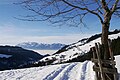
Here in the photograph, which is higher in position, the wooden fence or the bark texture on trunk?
the bark texture on trunk

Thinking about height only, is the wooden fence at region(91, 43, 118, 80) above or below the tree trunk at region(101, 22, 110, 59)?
below

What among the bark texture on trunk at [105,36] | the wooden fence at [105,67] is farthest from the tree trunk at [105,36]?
the wooden fence at [105,67]

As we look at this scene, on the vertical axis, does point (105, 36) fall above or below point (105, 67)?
above

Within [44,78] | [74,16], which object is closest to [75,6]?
[74,16]

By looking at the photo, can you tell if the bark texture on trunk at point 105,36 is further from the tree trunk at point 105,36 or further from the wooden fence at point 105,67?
the wooden fence at point 105,67

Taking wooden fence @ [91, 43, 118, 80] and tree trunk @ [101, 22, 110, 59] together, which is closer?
wooden fence @ [91, 43, 118, 80]

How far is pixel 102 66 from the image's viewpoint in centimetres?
1028

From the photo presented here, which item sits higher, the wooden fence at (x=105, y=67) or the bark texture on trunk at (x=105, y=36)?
the bark texture on trunk at (x=105, y=36)

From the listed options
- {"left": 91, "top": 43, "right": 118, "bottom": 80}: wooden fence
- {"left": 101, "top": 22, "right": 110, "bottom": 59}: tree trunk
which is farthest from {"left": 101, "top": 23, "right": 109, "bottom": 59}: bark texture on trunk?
{"left": 91, "top": 43, "right": 118, "bottom": 80}: wooden fence

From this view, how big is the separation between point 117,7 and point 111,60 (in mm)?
1782

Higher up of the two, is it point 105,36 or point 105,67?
point 105,36

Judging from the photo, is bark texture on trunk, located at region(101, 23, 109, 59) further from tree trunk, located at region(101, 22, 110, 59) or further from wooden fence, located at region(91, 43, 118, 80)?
wooden fence, located at region(91, 43, 118, 80)

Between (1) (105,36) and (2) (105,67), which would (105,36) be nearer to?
(1) (105,36)

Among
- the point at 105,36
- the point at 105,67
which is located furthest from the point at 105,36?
the point at 105,67
